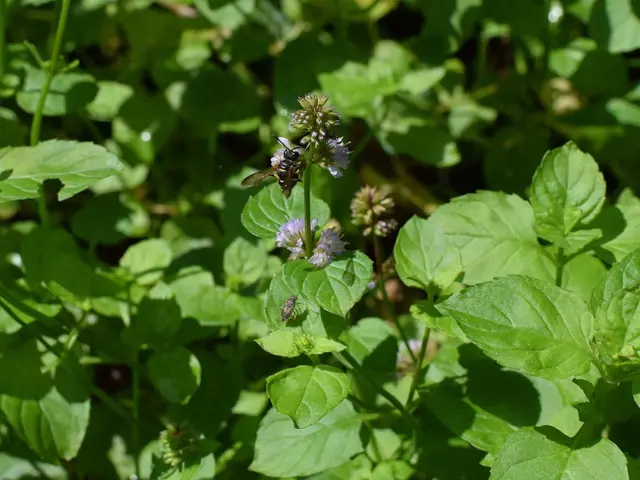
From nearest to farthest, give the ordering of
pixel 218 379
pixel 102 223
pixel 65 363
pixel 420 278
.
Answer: pixel 420 278, pixel 65 363, pixel 218 379, pixel 102 223

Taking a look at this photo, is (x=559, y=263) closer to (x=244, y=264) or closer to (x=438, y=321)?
(x=438, y=321)

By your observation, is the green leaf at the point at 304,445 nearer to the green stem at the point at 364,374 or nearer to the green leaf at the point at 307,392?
the green stem at the point at 364,374

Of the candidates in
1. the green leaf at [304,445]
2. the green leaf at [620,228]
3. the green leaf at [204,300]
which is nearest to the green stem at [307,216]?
the green leaf at [304,445]

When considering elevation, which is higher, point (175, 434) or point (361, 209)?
point (361, 209)

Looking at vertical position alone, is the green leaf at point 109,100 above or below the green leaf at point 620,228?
above

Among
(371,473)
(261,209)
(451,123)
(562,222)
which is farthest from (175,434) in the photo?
(451,123)

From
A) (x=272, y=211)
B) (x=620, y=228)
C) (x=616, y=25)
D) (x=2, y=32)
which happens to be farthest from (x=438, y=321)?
(x=2, y=32)

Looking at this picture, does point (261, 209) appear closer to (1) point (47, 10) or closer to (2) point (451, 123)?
(2) point (451, 123)
